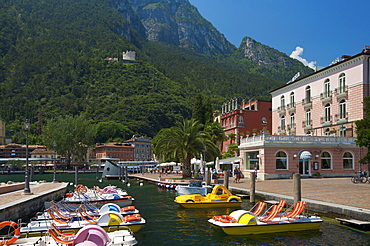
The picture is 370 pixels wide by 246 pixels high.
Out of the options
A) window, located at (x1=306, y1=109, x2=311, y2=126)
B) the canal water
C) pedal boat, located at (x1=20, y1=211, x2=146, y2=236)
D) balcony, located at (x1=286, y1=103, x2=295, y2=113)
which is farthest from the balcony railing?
pedal boat, located at (x1=20, y1=211, x2=146, y2=236)

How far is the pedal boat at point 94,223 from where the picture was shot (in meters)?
15.6

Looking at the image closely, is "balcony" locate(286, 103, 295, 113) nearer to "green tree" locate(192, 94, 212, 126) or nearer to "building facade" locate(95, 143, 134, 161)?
"green tree" locate(192, 94, 212, 126)

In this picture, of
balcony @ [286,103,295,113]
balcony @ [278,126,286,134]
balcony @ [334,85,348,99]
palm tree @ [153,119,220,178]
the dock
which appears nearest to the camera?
the dock

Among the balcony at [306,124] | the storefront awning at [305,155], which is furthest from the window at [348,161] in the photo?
the balcony at [306,124]

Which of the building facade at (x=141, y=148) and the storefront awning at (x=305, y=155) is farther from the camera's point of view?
the building facade at (x=141, y=148)

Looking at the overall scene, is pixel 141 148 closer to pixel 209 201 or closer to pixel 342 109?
pixel 342 109

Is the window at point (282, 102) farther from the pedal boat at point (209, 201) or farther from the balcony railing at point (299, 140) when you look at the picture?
the pedal boat at point (209, 201)

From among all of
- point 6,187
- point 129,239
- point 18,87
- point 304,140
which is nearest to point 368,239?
point 129,239

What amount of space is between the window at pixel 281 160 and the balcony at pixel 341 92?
12.1m

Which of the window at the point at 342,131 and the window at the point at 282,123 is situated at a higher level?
the window at the point at 282,123

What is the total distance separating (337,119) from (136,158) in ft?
386

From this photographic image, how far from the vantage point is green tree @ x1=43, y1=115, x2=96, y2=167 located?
108688mm

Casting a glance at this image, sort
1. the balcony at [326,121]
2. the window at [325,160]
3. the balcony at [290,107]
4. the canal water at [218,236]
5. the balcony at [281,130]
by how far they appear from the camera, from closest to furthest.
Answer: the canal water at [218,236] < the window at [325,160] < the balcony at [326,121] < the balcony at [290,107] < the balcony at [281,130]

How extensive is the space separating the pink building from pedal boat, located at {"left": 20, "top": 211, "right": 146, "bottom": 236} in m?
26.1
